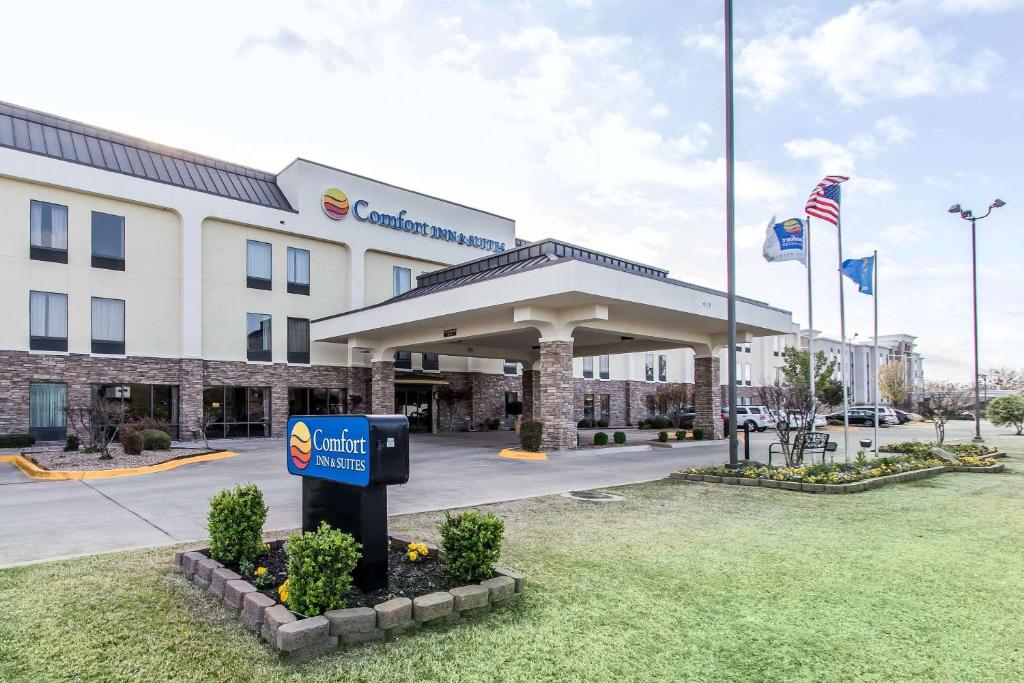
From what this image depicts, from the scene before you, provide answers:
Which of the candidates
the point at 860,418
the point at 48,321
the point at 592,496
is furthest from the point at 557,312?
the point at 860,418

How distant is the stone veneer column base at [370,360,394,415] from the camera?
2675cm

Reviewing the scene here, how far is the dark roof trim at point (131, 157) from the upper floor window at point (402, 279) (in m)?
6.02

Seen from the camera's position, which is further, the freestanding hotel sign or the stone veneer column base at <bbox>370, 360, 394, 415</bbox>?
the stone veneer column base at <bbox>370, 360, 394, 415</bbox>

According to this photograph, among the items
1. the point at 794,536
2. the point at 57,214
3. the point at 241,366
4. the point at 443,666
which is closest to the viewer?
the point at 443,666

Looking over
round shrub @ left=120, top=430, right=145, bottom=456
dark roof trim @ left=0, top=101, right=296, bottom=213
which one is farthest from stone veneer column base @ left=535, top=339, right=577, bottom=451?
dark roof trim @ left=0, top=101, right=296, bottom=213

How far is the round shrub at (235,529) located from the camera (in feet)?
18.4

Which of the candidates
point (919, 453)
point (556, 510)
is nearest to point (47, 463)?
point (556, 510)

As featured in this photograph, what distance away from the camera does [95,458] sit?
16.7 meters

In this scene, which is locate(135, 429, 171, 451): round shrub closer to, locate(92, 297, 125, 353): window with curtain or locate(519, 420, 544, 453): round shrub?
locate(92, 297, 125, 353): window with curtain

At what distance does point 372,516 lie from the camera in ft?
16.7

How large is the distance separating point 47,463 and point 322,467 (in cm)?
1445

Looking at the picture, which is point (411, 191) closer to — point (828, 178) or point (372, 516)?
point (828, 178)

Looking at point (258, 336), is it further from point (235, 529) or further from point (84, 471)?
point (235, 529)

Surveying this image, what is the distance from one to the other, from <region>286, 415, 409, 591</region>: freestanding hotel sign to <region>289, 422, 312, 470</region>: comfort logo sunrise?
0.14m
